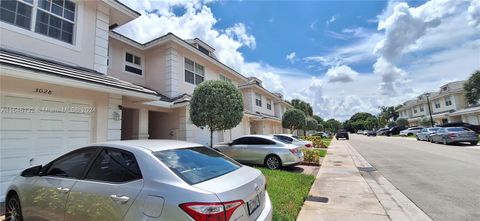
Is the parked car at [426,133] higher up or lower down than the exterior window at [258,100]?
lower down

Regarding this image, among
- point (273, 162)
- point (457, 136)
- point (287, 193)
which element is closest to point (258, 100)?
point (457, 136)

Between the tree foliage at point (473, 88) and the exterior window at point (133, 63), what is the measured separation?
41.8 m

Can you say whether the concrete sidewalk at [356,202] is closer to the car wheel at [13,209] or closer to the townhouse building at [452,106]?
the car wheel at [13,209]

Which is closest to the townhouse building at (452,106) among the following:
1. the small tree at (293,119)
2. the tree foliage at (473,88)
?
the tree foliage at (473,88)

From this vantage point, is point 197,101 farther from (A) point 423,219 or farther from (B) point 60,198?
(A) point 423,219

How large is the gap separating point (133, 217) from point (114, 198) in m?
0.38

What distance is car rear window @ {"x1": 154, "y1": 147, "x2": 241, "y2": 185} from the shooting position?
284cm

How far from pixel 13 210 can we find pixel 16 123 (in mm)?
3127

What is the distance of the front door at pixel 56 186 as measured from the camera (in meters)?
3.28

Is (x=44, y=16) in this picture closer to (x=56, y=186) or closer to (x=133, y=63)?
(x=133, y=63)

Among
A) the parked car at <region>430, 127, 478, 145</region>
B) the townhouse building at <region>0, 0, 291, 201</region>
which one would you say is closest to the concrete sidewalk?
the townhouse building at <region>0, 0, 291, 201</region>

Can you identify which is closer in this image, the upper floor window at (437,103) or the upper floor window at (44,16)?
the upper floor window at (44,16)

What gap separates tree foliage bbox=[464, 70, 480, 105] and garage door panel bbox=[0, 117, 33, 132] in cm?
4580

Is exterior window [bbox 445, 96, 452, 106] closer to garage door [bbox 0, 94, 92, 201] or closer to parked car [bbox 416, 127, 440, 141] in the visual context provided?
parked car [bbox 416, 127, 440, 141]
